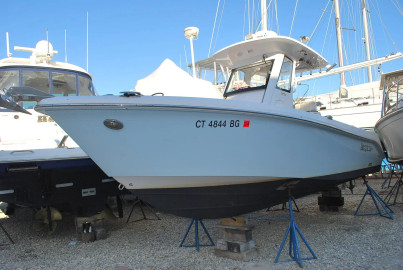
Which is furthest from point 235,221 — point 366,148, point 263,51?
point 366,148

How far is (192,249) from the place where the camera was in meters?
4.61

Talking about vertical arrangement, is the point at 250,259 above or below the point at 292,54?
below

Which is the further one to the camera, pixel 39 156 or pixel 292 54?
pixel 292 54

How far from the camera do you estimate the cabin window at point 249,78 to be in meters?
5.07

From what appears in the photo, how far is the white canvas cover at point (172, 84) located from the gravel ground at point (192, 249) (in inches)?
95.2

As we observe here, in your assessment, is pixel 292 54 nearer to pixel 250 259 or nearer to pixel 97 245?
pixel 250 259

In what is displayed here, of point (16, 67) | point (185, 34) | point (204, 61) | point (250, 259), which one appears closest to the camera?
point (250, 259)

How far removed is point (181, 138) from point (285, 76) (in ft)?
7.97

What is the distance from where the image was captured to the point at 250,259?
4.02m

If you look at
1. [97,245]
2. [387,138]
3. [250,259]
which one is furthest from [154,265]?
[387,138]

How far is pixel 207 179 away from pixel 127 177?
0.86 meters

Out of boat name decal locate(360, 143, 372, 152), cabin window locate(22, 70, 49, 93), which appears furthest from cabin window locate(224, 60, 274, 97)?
cabin window locate(22, 70, 49, 93)

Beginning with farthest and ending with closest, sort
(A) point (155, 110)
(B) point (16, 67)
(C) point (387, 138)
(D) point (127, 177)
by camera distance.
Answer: (B) point (16, 67), (C) point (387, 138), (D) point (127, 177), (A) point (155, 110)

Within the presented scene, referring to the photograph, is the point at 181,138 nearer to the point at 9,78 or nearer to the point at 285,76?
the point at 285,76
